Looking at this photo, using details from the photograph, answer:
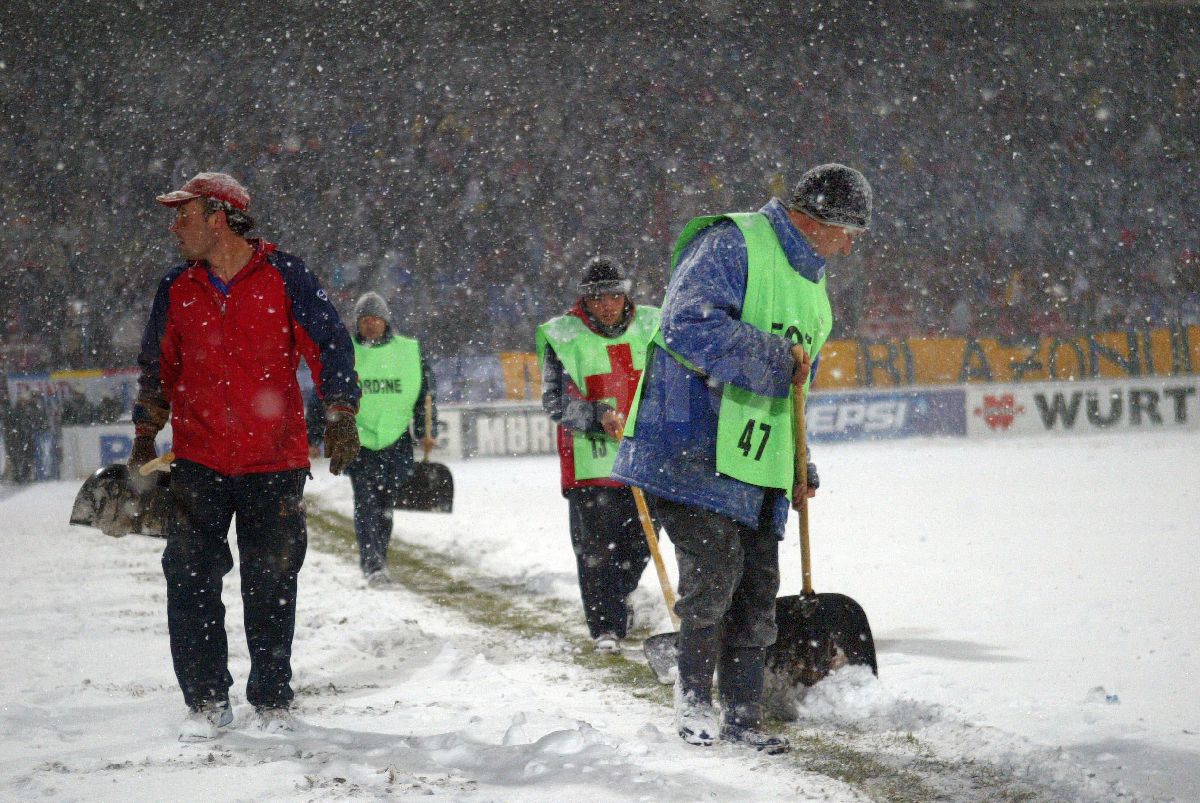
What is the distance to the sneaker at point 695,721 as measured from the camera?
310cm

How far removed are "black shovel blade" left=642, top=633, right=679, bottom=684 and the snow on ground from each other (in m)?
0.19

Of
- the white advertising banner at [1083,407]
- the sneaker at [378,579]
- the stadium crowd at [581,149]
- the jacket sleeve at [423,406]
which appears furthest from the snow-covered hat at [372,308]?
the white advertising banner at [1083,407]

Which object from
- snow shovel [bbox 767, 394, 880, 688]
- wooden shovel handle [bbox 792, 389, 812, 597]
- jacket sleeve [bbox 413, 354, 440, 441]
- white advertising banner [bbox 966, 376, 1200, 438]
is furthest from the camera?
white advertising banner [bbox 966, 376, 1200, 438]

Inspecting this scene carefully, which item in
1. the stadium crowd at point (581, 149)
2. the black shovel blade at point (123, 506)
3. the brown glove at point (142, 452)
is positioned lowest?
the black shovel blade at point (123, 506)

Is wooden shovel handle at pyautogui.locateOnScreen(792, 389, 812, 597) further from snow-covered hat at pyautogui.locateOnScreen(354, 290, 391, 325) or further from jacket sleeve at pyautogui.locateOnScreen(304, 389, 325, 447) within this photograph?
snow-covered hat at pyautogui.locateOnScreen(354, 290, 391, 325)

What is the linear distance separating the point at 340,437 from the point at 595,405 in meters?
1.60

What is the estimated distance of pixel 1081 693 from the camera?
3547 millimetres

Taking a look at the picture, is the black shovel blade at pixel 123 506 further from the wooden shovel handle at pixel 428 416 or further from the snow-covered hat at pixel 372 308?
the wooden shovel handle at pixel 428 416

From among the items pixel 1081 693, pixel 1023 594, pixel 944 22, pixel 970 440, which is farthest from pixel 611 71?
pixel 1081 693

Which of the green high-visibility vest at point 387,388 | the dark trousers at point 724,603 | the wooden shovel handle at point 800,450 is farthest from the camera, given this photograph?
the green high-visibility vest at point 387,388

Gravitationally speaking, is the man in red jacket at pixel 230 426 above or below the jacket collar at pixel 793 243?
below

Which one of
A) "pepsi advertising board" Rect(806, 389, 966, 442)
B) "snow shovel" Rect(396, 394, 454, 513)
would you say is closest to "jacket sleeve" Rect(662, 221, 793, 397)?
"snow shovel" Rect(396, 394, 454, 513)

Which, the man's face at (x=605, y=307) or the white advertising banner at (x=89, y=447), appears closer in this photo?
the man's face at (x=605, y=307)

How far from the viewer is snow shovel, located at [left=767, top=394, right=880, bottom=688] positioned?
11.6ft
